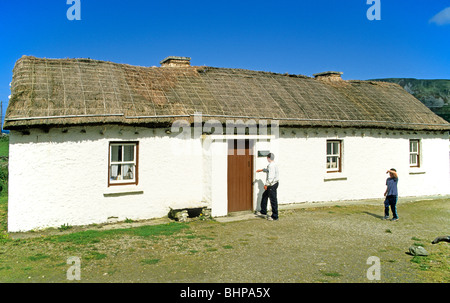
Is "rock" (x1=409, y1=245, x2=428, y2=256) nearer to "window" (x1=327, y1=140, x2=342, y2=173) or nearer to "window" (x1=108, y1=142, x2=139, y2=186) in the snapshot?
"window" (x1=327, y1=140, x2=342, y2=173)

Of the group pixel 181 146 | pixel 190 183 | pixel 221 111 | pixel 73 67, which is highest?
pixel 73 67

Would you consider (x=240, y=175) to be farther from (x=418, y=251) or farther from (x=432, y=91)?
(x=432, y=91)

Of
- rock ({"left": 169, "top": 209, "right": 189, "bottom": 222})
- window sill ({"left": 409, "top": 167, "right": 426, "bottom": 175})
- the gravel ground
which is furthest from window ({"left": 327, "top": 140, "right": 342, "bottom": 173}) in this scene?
rock ({"left": 169, "top": 209, "right": 189, "bottom": 222})

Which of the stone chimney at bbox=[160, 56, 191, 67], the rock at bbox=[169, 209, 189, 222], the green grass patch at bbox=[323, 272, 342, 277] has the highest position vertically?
the stone chimney at bbox=[160, 56, 191, 67]

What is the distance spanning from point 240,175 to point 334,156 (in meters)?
4.88

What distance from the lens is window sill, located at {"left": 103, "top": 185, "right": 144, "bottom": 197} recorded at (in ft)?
35.0

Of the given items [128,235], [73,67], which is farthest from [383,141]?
[73,67]

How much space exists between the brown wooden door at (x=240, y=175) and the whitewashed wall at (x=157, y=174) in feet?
1.03

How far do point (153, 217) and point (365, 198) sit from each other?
947cm

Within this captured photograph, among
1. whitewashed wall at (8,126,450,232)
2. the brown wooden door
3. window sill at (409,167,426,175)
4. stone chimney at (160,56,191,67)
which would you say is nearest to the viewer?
whitewashed wall at (8,126,450,232)

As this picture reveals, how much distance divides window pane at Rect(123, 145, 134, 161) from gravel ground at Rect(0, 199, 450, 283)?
2984 millimetres

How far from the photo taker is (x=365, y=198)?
1569 centimetres

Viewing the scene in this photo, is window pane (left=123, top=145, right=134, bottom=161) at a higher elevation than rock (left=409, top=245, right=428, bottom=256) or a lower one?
higher
